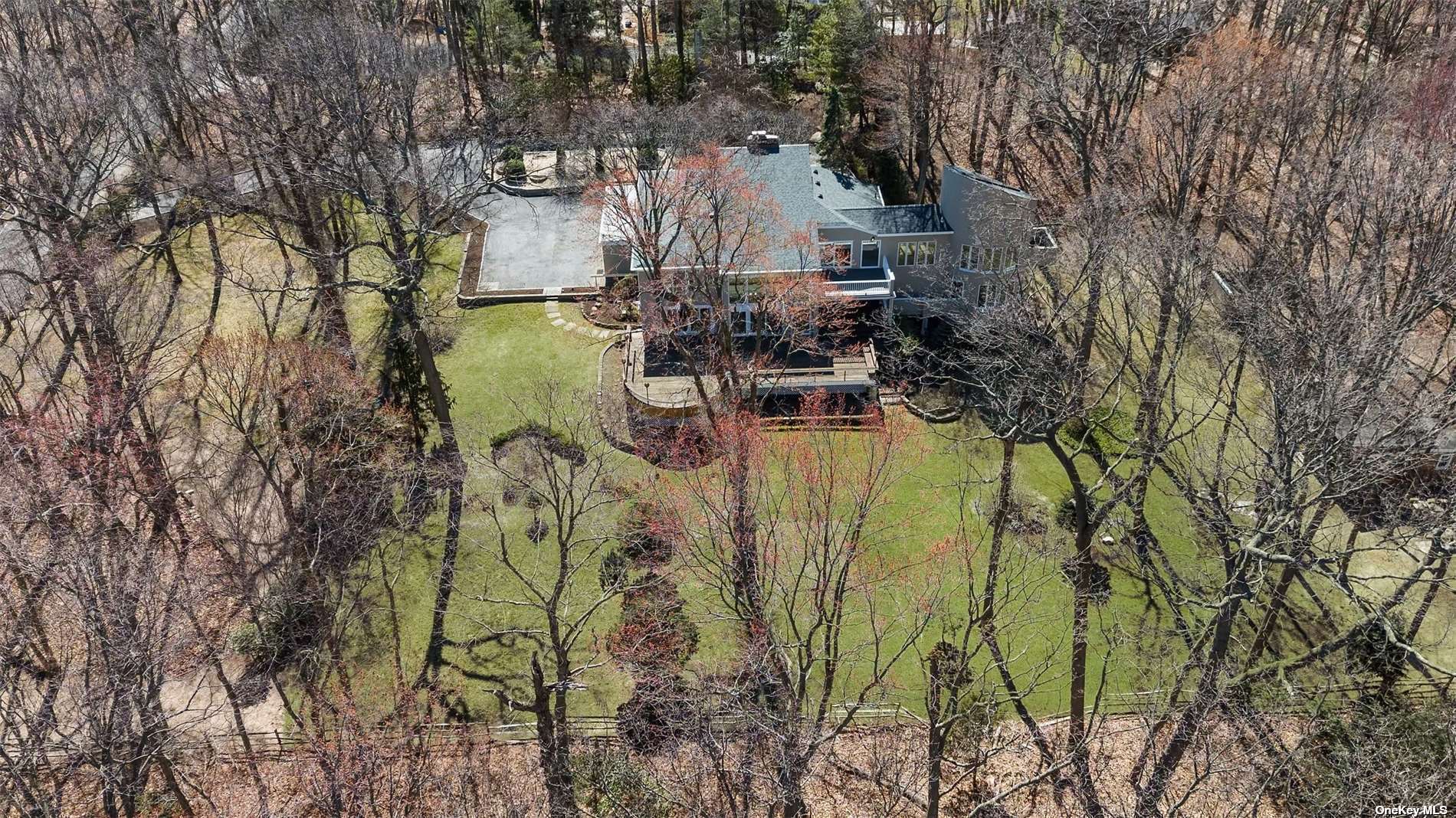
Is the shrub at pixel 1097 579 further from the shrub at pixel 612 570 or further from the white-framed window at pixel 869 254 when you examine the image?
the white-framed window at pixel 869 254

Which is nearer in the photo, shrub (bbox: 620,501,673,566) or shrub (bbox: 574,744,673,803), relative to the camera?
shrub (bbox: 574,744,673,803)

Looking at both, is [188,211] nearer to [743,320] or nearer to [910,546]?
[743,320]

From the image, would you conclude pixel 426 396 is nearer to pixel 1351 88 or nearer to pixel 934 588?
pixel 934 588

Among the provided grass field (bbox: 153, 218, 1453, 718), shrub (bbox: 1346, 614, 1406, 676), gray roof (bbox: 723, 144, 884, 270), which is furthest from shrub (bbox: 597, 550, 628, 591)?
shrub (bbox: 1346, 614, 1406, 676)

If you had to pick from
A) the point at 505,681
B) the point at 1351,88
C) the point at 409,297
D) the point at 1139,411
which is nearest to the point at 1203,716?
the point at 1139,411

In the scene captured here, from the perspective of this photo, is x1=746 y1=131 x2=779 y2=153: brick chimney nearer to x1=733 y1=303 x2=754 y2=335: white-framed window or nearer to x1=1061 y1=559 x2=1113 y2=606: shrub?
x1=733 y1=303 x2=754 y2=335: white-framed window

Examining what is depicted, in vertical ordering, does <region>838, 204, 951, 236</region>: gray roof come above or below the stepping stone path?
above

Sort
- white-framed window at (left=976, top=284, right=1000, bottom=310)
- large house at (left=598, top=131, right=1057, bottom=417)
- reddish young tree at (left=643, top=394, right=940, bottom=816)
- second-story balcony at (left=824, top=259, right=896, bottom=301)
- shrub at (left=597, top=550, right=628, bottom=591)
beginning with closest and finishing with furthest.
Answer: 1. reddish young tree at (left=643, top=394, right=940, bottom=816)
2. shrub at (left=597, top=550, right=628, bottom=591)
3. large house at (left=598, top=131, right=1057, bottom=417)
4. white-framed window at (left=976, top=284, right=1000, bottom=310)
5. second-story balcony at (left=824, top=259, right=896, bottom=301)
